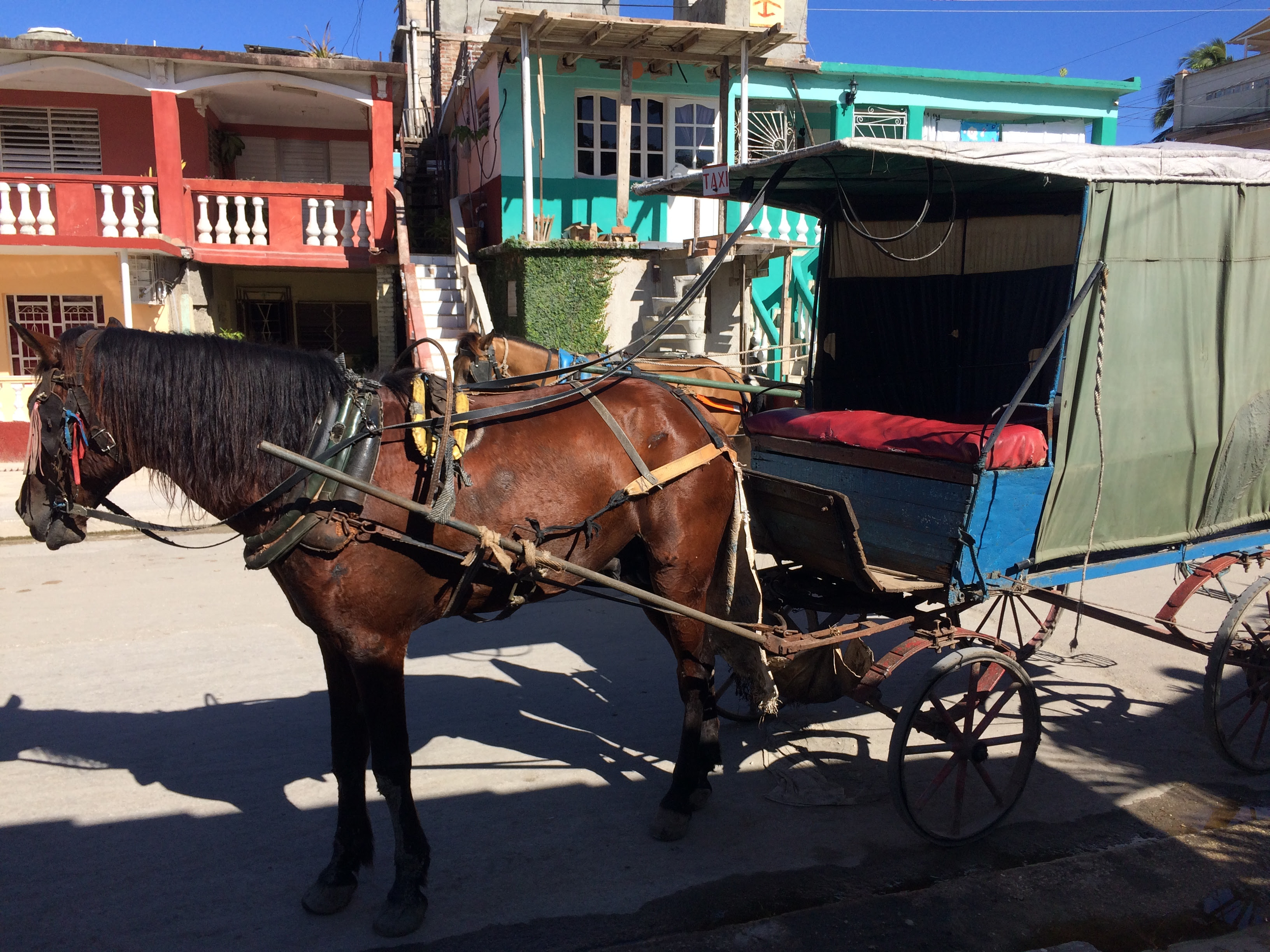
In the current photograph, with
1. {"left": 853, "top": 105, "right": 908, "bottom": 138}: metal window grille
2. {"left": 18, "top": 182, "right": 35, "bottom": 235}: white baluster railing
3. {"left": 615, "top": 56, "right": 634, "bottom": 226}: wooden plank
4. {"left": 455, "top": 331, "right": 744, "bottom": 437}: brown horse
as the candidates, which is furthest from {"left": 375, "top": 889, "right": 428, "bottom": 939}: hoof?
{"left": 853, "top": 105, "right": 908, "bottom": 138}: metal window grille

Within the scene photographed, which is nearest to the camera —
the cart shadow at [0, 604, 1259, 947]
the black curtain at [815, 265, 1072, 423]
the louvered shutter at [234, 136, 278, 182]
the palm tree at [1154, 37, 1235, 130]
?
the cart shadow at [0, 604, 1259, 947]

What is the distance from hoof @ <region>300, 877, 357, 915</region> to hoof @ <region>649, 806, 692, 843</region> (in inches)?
47.3

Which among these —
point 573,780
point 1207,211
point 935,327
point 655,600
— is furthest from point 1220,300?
point 573,780

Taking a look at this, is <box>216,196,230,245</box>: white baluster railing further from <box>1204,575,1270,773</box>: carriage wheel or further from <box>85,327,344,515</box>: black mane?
<box>1204,575,1270,773</box>: carriage wheel

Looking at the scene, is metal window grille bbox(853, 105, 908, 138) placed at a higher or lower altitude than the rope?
higher

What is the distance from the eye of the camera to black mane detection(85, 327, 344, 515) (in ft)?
9.55

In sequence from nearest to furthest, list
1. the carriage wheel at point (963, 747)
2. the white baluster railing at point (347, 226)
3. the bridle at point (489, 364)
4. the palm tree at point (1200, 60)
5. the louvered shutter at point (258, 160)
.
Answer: the carriage wheel at point (963, 747)
the bridle at point (489, 364)
the white baluster railing at point (347, 226)
the louvered shutter at point (258, 160)
the palm tree at point (1200, 60)

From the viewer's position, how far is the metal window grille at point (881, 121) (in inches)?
631

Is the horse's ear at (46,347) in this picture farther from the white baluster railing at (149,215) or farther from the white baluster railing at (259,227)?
the white baluster railing at (259,227)

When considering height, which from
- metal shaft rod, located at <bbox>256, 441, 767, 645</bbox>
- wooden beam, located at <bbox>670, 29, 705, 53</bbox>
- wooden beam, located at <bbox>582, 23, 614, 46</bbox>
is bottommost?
metal shaft rod, located at <bbox>256, 441, 767, 645</bbox>

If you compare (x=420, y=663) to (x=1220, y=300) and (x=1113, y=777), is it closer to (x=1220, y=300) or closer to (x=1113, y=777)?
(x=1113, y=777)

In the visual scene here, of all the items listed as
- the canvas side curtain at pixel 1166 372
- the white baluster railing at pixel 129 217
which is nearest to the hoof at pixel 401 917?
the canvas side curtain at pixel 1166 372

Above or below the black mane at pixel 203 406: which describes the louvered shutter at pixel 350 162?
above

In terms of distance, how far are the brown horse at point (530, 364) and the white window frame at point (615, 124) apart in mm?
7892
